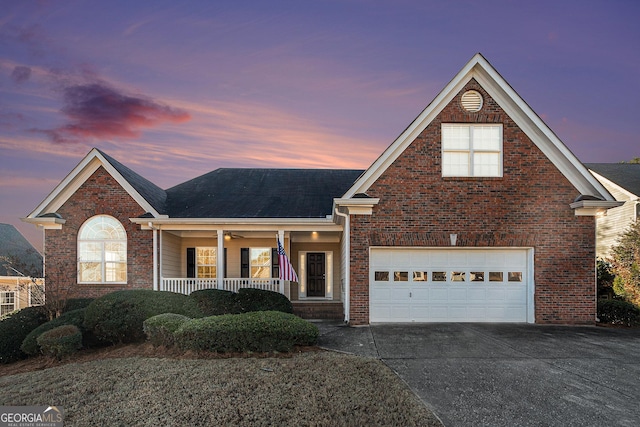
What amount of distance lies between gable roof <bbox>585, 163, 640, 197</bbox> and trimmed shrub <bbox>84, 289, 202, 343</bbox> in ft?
74.2

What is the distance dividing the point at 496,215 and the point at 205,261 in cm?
1158

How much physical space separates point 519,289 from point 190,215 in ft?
37.3

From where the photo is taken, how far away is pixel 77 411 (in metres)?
5.71

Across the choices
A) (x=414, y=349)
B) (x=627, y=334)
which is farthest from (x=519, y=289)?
(x=414, y=349)

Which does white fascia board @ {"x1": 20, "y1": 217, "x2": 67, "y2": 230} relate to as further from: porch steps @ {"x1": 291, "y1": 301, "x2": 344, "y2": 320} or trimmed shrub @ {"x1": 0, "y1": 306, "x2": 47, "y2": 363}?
porch steps @ {"x1": 291, "y1": 301, "x2": 344, "y2": 320}

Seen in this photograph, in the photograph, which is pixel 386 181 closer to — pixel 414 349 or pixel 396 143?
pixel 396 143

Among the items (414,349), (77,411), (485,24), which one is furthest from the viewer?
(485,24)

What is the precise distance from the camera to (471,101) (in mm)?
12008

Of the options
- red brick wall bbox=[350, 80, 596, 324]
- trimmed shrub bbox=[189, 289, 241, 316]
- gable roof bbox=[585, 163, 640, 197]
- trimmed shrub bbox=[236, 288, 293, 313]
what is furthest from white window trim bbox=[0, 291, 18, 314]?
gable roof bbox=[585, 163, 640, 197]

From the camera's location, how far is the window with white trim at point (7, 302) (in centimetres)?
1969

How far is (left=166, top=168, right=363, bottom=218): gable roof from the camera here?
15242 millimetres

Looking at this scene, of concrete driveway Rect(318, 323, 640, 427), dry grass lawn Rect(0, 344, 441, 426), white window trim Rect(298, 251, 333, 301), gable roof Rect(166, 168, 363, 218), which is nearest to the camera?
dry grass lawn Rect(0, 344, 441, 426)

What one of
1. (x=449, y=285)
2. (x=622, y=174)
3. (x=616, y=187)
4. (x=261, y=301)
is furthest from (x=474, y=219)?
(x=622, y=174)

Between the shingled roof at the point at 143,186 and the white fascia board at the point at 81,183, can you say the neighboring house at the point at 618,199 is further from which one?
the white fascia board at the point at 81,183
